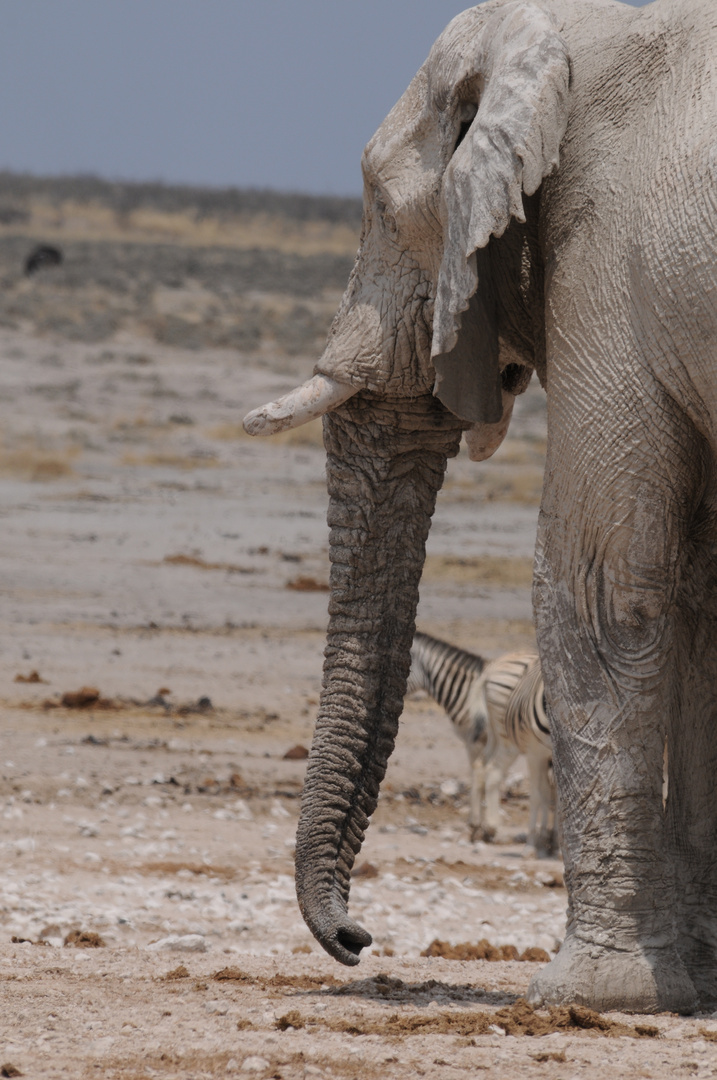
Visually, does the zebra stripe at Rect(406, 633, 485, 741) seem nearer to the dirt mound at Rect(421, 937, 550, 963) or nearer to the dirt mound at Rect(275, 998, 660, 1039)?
the dirt mound at Rect(421, 937, 550, 963)

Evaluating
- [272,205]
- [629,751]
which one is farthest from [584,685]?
[272,205]

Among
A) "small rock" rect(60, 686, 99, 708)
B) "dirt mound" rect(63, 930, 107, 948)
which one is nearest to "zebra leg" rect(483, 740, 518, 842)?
"small rock" rect(60, 686, 99, 708)

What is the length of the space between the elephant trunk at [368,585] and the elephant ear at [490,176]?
41 cm

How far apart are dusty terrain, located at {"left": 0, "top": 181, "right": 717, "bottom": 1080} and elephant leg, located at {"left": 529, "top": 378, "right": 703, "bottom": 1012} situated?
145mm

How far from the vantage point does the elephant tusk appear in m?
4.47

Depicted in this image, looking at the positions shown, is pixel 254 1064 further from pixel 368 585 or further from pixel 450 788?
pixel 450 788

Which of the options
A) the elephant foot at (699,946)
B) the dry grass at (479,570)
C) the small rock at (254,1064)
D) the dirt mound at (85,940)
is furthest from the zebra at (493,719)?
the dry grass at (479,570)

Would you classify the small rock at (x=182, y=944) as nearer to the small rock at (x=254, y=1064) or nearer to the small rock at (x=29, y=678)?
the small rock at (x=254, y=1064)

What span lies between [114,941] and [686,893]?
83.4 inches

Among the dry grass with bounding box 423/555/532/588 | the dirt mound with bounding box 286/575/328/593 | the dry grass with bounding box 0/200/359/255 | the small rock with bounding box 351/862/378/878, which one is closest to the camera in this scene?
the small rock with bounding box 351/862/378/878

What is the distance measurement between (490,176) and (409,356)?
73 cm

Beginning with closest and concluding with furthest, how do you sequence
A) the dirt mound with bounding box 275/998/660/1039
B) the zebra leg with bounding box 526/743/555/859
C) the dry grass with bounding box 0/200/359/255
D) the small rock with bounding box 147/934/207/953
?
the dirt mound with bounding box 275/998/660/1039
the small rock with bounding box 147/934/207/953
the zebra leg with bounding box 526/743/555/859
the dry grass with bounding box 0/200/359/255

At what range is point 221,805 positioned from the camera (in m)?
8.05

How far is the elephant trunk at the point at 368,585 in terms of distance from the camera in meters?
4.35
